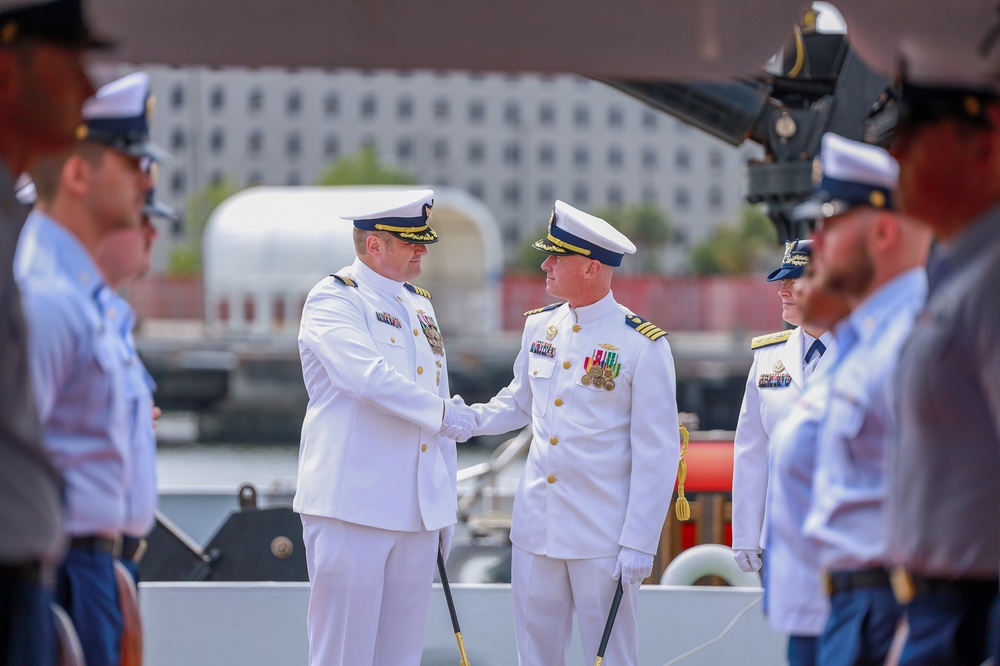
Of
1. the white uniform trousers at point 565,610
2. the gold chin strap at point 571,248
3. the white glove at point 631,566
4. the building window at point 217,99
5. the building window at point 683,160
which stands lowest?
the white uniform trousers at point 565,610

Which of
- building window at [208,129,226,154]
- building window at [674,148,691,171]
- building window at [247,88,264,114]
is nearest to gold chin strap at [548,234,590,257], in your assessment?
building window at [247,88,264,114]

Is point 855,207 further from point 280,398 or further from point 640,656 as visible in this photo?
point 280,398

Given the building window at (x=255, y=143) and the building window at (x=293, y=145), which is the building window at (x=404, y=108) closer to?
the building window at (x=293, y=145)

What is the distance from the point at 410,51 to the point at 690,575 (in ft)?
10.7

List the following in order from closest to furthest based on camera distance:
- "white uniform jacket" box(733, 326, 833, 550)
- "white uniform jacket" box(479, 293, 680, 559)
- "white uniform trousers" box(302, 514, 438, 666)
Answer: "white uniform trousers" box(302, 514, 438, 666) < "white uniform jacket" box(479, 293, 680, 559) < "white uniform jacket" box(733, 326, 833, 550)

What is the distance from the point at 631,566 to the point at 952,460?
1761mm

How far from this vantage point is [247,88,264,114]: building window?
67.2 metres

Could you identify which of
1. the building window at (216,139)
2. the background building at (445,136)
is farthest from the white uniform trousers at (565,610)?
the building window at (216,139)

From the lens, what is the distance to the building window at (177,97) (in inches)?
2516

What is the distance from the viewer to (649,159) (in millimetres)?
72375

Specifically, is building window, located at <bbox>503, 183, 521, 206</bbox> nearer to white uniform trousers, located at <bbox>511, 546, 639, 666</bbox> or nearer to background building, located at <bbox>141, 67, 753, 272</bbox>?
background building, located at <bbox>141, 67, 753, 272</bbox>

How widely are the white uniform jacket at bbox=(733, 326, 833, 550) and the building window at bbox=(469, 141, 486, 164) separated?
212 ft

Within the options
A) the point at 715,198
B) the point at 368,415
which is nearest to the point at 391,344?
the point at 368,415

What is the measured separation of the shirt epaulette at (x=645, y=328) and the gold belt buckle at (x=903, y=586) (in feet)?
6.07
